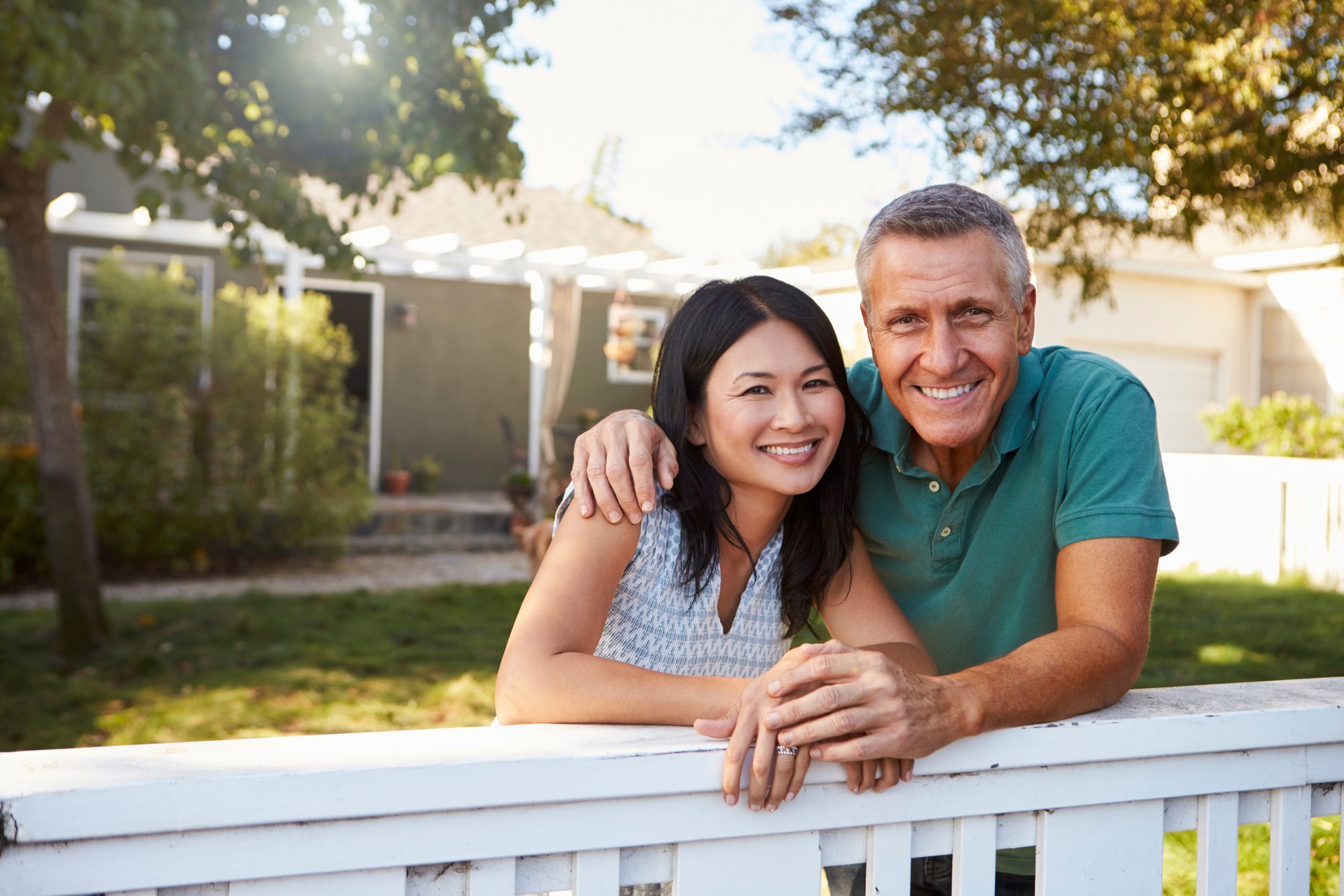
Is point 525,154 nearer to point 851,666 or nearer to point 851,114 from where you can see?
point 851,114

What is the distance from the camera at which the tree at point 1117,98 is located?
4801mm

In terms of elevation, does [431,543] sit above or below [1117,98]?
below

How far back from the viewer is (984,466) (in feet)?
6.77

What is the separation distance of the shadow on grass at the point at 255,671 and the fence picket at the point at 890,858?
3.99 meters

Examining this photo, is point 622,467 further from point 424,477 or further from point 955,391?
point 424,477

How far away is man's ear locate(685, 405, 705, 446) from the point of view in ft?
6.98

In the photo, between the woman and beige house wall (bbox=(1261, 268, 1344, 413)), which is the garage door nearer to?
beige house wall (bbox=(1261, 268, 1344, 413))

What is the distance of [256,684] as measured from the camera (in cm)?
575

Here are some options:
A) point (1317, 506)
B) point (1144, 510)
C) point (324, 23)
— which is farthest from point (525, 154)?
point (1317, 506)

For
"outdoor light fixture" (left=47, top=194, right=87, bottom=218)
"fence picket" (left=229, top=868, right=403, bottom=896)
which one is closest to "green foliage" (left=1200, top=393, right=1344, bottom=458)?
"fence picket" (left=229, top=868, right=403, bottom=896)

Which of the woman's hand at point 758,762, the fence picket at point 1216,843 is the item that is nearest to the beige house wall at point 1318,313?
the fence picket at point 1216,843

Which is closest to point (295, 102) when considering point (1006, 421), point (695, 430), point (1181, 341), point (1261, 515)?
point (695, 430)

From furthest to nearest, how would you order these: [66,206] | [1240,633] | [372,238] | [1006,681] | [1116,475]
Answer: [372,238] < [66,206] < [1240,633] < [1116,475] < [1006,681]

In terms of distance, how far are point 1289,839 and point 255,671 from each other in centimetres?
559
